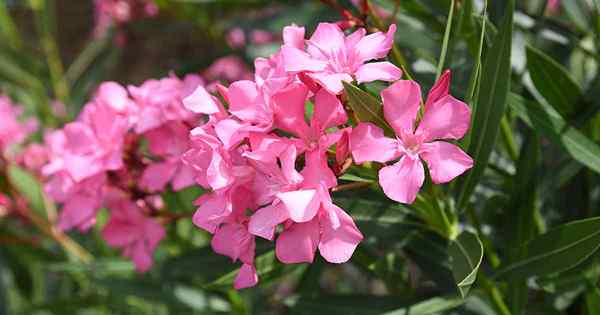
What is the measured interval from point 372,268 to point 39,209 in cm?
89

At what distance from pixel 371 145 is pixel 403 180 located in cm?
4

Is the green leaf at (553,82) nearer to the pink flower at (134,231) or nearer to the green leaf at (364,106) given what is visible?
the green leaf at (364,106)

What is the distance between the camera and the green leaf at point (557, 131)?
800 mm

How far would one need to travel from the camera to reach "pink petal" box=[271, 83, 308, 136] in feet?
2.01

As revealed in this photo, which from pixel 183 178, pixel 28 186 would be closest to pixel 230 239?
pixel 183 178

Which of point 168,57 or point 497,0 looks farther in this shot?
point 168,57

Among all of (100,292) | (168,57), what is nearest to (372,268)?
(100,292)

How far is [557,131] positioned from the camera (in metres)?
0.81

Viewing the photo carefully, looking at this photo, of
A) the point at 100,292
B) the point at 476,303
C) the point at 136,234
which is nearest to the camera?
the point at 476,303

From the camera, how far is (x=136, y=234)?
109cm

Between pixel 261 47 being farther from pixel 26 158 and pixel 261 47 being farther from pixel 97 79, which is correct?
pixel 97 79

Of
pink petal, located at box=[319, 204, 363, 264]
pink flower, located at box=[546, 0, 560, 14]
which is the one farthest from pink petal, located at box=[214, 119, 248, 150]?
pink flower, located at box=[546, 0, 560, 14]

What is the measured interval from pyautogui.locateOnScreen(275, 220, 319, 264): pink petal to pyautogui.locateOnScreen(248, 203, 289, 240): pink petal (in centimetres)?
2

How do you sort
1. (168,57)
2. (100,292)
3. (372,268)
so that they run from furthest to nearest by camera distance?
(168,57)
(100,292)
(372,268)
